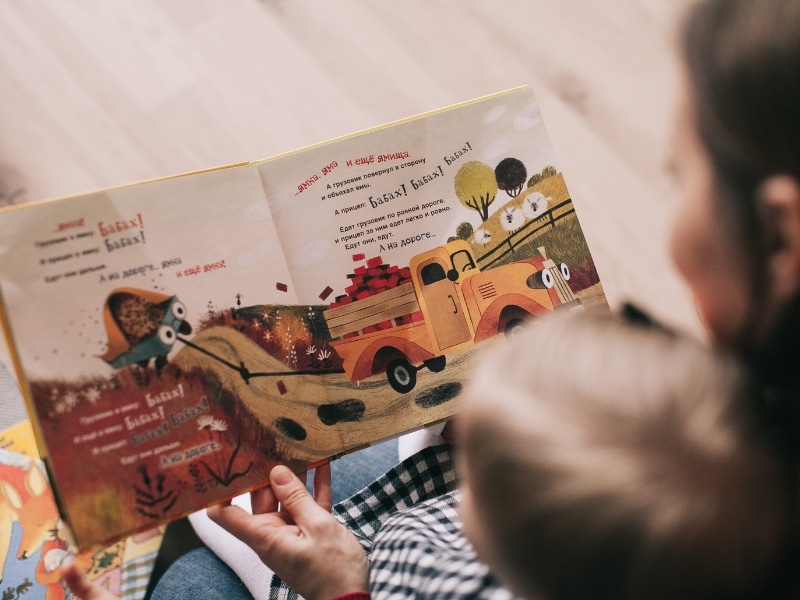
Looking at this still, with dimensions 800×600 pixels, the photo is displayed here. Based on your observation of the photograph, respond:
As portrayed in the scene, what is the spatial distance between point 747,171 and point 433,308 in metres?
0.33

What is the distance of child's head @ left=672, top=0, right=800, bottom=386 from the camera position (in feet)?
1.07

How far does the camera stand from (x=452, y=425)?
683 millimetres

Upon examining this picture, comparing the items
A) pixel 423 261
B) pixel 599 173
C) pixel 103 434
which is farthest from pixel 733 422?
pixel 599 173

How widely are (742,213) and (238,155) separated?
33.2 inches

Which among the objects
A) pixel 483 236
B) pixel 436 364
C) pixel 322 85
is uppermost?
pixel 322 85

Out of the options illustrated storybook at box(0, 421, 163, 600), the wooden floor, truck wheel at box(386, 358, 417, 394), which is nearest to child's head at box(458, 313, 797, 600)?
truck wheel at box(386, 358, 417, 394)

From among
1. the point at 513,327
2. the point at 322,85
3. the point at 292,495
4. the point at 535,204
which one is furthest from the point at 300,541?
the point at 322,85

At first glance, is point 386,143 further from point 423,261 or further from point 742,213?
point 742,213

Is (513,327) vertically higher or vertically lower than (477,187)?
lower

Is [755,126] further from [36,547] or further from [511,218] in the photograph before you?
[36,547]

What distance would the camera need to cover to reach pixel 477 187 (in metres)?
0.64

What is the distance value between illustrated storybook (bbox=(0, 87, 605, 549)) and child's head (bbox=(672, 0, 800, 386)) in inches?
10.5

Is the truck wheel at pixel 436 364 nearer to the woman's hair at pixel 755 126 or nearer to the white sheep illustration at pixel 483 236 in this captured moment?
the white sheep illustration at pixel 483 236

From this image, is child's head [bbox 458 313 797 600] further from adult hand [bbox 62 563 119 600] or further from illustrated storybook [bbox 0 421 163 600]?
illustrated storybook [bbox 0 421 163 600]
